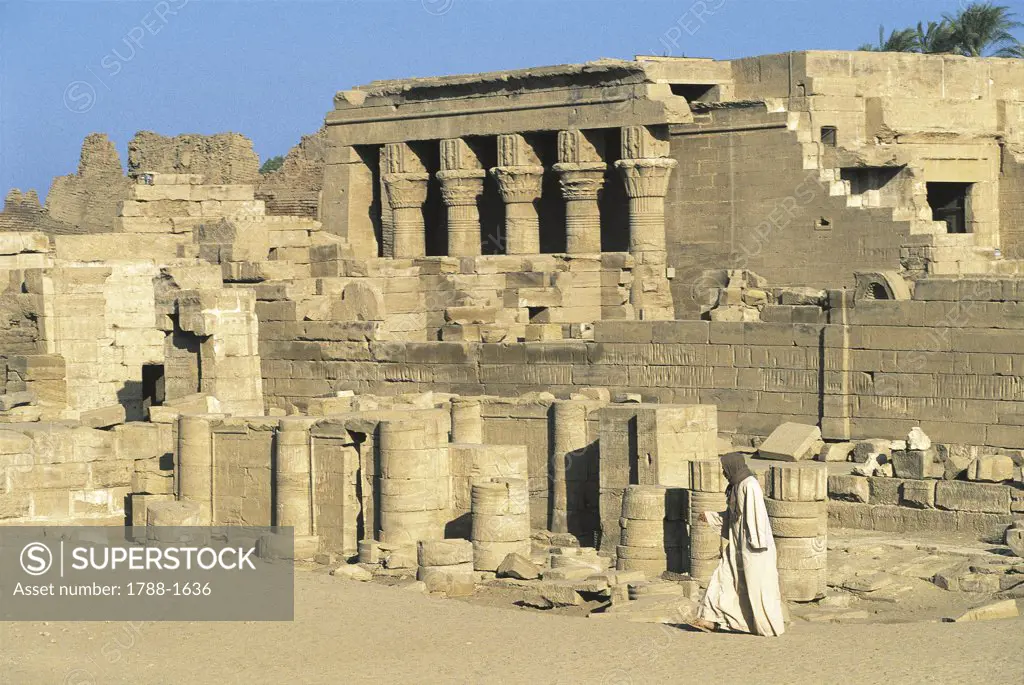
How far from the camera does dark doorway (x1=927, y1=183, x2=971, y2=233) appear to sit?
105 feet

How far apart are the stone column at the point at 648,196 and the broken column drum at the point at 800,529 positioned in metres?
12.5

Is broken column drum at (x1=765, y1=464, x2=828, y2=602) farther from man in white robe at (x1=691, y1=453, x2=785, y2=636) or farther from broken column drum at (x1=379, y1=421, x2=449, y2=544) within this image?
broken column drum at (x1=379, y1=421, x2=449, y2=544)

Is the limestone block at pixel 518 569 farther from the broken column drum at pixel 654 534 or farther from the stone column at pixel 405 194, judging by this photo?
the stone column at pixel 405 194

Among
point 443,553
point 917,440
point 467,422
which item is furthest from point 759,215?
point 443,553

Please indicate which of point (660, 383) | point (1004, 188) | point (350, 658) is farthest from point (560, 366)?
point (350, 658)

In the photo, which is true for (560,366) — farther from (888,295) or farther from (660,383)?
(888,295)

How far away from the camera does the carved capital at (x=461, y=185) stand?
3462 cm

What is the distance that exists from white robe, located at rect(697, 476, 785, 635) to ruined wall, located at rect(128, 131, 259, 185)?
26361 millimetres

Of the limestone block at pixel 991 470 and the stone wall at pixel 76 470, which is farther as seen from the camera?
the stone wall at pixel 76 470

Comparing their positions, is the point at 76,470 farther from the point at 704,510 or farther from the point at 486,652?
the point at 486,652

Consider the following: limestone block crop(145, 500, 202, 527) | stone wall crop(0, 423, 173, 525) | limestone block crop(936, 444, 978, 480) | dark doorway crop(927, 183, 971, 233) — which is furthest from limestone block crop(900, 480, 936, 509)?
dark doorway crop(927, 183, 971, 233)

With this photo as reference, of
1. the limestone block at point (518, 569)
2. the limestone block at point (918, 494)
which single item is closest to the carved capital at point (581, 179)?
the limestone block at point (918, 494)

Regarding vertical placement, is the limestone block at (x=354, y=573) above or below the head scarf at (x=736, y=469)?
below

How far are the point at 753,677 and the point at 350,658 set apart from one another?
116 inches
